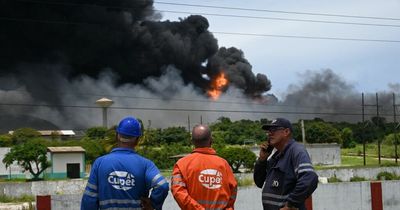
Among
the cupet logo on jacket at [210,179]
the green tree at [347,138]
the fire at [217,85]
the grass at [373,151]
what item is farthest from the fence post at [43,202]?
the fire at [217,85]

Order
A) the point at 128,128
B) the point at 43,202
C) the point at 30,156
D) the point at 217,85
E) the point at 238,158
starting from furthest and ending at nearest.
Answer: the point at 217,85 → the point at 238,158 → the point at 30,156 → the point at 43,202 → the point at 128,128

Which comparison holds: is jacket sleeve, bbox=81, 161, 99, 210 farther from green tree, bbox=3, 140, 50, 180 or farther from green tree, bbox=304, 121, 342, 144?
green tree, bbox=304, 121, 342, 144

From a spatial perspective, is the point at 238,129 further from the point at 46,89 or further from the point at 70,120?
the point at 46,89

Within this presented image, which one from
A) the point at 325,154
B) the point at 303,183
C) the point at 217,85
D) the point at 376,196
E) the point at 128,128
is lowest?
Answer: the point at 325,154

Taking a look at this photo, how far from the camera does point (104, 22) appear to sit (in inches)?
3071

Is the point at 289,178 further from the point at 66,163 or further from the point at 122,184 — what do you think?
the point at 66,163

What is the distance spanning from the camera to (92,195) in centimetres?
479

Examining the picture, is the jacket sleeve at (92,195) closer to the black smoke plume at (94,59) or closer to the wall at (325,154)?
the wall at (325,154)

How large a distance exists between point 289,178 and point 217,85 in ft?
278

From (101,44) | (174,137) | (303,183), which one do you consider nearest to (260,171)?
(303,183)

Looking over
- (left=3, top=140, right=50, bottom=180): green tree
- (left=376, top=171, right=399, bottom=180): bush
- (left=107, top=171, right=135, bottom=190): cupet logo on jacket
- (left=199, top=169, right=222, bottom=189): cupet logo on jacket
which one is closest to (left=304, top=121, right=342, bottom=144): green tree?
(left=376, top=171, right=399, bottom=180): bush

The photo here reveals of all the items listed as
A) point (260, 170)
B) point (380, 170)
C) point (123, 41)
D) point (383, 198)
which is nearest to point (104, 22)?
point (123, 41)

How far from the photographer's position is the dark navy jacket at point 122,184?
4.75 meters

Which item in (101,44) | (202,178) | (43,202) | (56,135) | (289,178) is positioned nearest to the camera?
(202,178)
